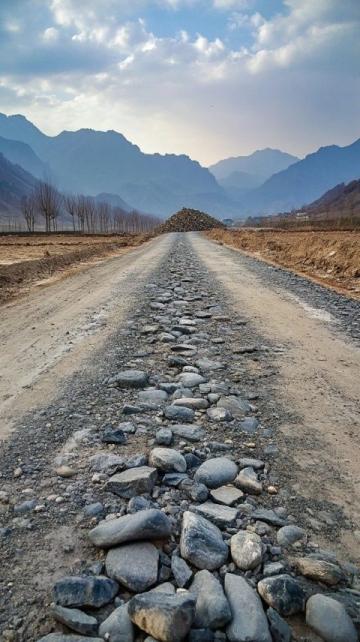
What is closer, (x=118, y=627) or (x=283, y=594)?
(x=118, y=627)

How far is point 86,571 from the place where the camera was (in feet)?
7.20

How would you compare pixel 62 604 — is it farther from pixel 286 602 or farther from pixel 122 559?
pixel 286 602

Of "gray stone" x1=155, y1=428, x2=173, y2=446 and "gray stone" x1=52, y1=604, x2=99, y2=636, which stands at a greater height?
"gray stone" x1=155, y1=428, x2=173, y2=446

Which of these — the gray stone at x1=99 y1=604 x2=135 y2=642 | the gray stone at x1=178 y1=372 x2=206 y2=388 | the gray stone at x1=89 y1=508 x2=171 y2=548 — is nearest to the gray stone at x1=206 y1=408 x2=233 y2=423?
the gray stone at x1=178 y1=372 x2=206 y2=388

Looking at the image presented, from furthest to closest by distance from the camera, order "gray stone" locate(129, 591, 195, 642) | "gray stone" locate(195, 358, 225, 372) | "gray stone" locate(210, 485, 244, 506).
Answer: "gray stone" locate(195, 358, 225, 372)
"gray stone" locate(210, 485, 244, 506)
"gray stone" locate(129, 591, 195, 642)

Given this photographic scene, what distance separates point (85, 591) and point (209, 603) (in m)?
0.58

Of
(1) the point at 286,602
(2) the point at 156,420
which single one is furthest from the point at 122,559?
(2) the point at 156,420

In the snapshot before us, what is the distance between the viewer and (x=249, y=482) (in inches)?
117

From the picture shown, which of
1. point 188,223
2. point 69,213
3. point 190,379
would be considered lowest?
point 190,379

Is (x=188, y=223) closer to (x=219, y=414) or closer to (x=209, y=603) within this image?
(x=219, y=414)

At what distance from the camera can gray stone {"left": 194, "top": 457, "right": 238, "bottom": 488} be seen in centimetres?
299

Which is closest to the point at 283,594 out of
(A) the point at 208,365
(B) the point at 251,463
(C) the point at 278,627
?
(C) the point at 278,627

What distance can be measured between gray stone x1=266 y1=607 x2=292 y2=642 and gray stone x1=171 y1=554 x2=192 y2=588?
1.32 feet

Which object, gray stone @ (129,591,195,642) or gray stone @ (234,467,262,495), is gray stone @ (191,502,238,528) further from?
gray stone @ (129,591,195,642)
